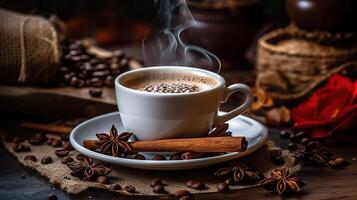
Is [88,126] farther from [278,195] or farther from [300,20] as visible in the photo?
[300,20]

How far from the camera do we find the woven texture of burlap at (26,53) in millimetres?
1516

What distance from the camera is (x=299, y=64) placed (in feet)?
5.66

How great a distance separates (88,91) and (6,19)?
0.29 metres

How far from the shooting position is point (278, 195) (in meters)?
1.10

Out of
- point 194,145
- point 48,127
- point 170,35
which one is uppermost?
point 170,35

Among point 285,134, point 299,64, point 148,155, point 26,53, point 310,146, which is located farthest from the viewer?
point 299,64

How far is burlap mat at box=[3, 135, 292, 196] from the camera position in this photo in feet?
3.63

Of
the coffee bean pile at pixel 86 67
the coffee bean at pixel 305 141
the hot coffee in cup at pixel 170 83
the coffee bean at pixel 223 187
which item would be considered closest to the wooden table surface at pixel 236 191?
the coffee bean at pixel 223 187

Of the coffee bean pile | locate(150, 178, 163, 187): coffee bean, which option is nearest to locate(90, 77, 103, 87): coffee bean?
the coffee bean pile

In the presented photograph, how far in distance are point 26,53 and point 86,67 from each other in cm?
16

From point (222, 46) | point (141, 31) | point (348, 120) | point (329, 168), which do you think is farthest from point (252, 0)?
point (329, 168)

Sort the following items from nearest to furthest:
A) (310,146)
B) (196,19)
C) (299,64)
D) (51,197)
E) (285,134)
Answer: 1. (51,197)
2. (310,146)
3. (285,134)
4. (299,64)
5. (196,19)

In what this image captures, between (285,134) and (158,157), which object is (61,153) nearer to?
(158,157)

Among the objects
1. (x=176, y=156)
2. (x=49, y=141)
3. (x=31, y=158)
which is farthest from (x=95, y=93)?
(x=176, y=156)
